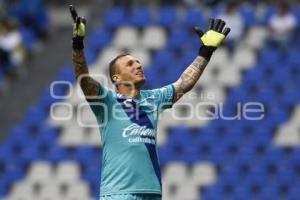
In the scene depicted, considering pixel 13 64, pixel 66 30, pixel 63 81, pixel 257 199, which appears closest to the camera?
pixel 257 199

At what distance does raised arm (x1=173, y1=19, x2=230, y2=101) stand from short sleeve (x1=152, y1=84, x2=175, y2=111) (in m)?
0.06

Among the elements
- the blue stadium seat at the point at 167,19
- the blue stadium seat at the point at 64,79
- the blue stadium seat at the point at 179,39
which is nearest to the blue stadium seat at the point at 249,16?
the blue stadium seat at the point at 179,39

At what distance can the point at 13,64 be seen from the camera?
16.7 metres

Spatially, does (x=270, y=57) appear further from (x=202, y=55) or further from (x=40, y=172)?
(x=202, y=55)

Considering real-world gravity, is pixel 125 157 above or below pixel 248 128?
below

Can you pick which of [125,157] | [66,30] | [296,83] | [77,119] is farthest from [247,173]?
[125,157]

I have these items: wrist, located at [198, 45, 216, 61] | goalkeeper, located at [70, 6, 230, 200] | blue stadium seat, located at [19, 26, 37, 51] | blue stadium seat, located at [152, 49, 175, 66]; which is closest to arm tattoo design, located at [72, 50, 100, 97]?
goalkeeper, located at [70, 6, 230, 200]

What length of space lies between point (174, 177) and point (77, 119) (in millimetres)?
2086

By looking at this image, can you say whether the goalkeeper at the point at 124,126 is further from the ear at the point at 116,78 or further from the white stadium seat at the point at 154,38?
the white stadium seat at the point at 154,38

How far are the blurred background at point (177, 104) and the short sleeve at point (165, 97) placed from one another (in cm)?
624

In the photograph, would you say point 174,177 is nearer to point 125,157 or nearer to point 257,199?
point 257,199

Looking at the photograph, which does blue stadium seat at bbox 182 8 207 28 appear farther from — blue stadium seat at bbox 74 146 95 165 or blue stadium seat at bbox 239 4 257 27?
blue stadium seat at bbox 74 146 95 165

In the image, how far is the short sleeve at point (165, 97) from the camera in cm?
732

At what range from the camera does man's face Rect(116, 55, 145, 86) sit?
277 inches
